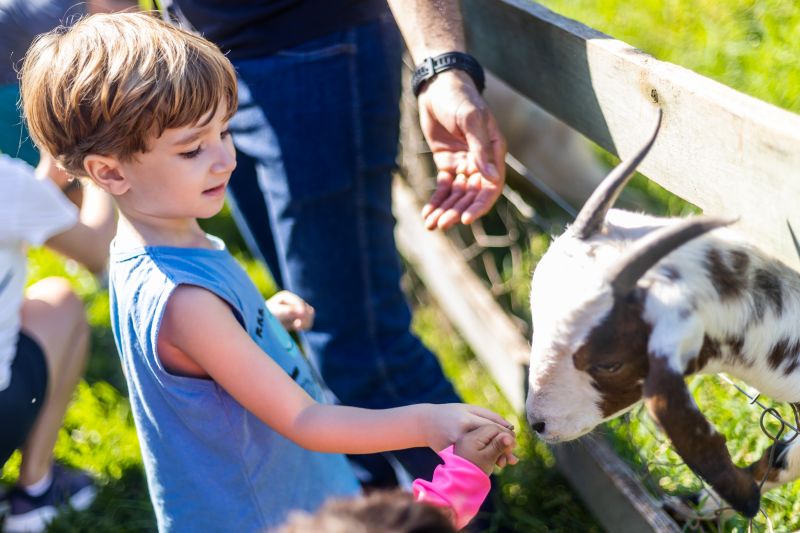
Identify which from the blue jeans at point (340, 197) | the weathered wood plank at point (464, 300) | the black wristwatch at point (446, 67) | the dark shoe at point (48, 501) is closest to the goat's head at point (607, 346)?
the black wristwatch at point (446, 67)

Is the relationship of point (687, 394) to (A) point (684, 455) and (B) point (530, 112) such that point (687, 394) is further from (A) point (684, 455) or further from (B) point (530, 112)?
(B) point (530, 112)

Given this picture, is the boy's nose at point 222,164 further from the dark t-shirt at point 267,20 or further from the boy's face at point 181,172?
the dark t-shirt at point 267,20

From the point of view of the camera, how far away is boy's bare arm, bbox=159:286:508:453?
1.63 metres

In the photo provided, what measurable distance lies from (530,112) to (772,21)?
0.98m

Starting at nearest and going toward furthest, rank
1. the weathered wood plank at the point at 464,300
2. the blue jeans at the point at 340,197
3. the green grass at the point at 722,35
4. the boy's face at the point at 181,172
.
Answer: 1. the boy's face at the point at 181,172
2. the blue jeans at the point at 340,197
3. the weathered wood plank at the point at 464,300
4. the green grass at the point at 722,35

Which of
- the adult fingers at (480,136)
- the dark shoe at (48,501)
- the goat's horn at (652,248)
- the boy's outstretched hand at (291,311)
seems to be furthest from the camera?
the dark shoe at (48,501)

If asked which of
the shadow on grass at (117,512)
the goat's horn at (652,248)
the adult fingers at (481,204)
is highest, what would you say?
the goat's horn at (652,248)

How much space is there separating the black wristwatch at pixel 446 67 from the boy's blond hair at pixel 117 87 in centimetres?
45

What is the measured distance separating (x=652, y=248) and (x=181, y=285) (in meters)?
0.86

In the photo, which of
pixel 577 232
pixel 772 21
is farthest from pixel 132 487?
pixel 772 21

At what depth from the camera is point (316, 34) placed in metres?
2.28

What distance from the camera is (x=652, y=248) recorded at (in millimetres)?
1354

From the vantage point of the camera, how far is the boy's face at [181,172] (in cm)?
173

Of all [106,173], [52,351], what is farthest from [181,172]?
[52,351]
